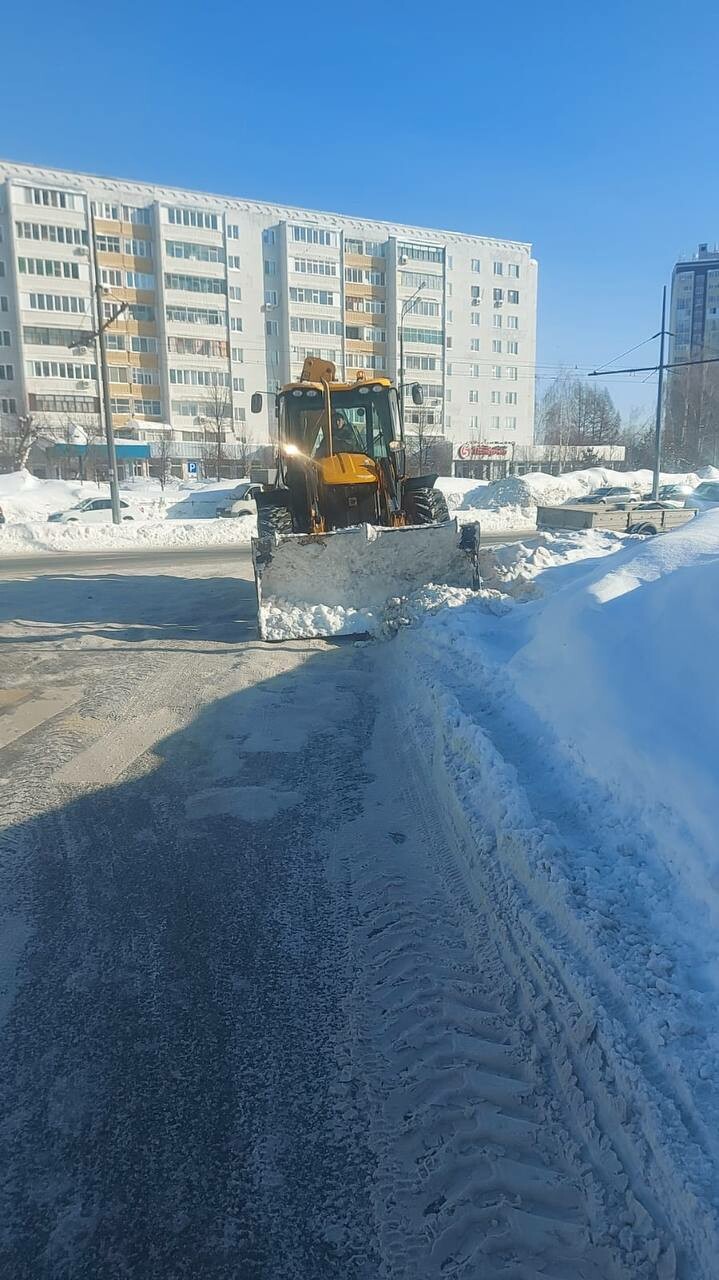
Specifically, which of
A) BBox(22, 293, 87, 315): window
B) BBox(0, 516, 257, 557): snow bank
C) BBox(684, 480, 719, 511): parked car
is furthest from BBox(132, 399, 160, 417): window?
BBox(684, 480, 719, 511): parked car

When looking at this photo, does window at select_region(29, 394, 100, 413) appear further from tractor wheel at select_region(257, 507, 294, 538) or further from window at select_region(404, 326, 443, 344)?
tractor wheel at select_region(257, 507, 294, 538)

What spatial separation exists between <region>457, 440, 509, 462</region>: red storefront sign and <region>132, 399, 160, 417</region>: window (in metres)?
27.8

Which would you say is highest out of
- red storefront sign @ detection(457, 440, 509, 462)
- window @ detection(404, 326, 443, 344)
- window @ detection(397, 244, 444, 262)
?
window @ detection(397, 244, 444, 262)

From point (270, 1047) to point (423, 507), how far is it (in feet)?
32.5

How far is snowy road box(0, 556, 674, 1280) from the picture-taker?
90.0 inches

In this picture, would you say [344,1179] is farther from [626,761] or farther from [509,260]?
[509,260]

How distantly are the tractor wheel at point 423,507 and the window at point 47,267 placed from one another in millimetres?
64197

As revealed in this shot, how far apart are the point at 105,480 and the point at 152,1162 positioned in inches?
2338

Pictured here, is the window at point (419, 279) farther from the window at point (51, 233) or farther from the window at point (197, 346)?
the window at point (51, 233)

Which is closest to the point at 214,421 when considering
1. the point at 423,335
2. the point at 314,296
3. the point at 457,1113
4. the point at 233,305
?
the point at 233,305

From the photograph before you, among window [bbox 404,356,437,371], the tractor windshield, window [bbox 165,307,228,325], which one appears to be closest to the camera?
the tractor windshield

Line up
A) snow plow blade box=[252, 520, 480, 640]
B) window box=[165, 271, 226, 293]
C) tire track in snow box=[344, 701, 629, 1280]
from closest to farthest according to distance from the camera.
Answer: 1. tire track in snow box=[344, 701, 629, 1280]
2. snow plow blade box=[252, 520, 480, 640]
3. window box=[165, 271, 226, 293]

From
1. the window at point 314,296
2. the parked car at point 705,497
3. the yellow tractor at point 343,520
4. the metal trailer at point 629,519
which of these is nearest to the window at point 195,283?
the window at point 314,296

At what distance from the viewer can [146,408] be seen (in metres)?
70.8
